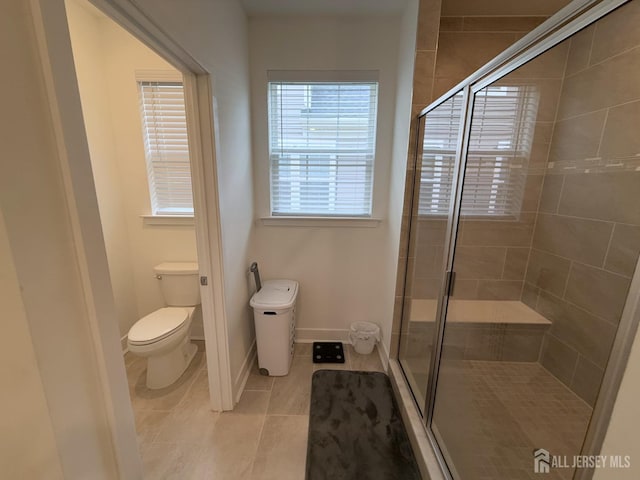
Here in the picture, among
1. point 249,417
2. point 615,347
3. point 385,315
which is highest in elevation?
point 615,347

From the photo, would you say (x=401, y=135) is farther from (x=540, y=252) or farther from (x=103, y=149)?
(x=103, y=149)

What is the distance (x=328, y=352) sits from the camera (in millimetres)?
2334

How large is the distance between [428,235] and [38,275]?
176 cm

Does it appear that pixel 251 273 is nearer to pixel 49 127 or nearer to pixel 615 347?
pixel 49 127

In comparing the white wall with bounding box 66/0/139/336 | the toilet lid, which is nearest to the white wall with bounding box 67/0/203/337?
the white wall with bounding box 66/0/139/336

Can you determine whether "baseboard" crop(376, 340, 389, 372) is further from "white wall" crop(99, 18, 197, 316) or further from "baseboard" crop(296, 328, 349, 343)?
"white wall" crop(99, 18, 197, 316)

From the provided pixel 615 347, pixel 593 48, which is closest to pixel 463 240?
pixel 615 347

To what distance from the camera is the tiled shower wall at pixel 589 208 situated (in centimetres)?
120

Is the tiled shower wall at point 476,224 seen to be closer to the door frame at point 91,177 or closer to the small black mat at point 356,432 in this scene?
the small black mat at point 356,432

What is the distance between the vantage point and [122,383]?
0.79 meters

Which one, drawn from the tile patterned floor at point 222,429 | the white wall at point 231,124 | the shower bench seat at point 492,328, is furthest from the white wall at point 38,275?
the shower bench seat at point 492,328

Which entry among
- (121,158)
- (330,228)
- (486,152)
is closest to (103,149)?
(121,158)

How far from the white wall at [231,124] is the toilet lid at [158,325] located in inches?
18.7

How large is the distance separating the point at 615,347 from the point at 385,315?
5.60 ft
